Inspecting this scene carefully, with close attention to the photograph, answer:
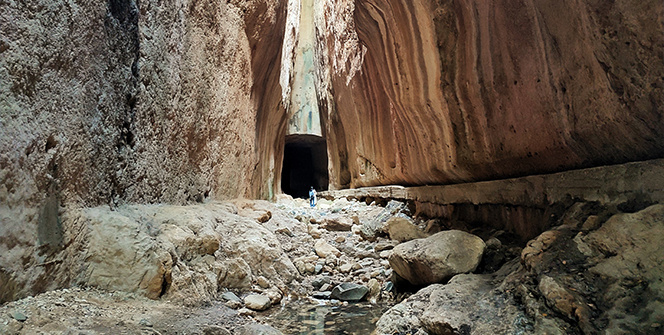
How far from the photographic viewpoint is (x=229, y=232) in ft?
12.4

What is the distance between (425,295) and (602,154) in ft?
5.17

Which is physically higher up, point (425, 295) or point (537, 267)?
point (537, 267)

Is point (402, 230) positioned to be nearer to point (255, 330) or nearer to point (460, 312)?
point (460, 312)

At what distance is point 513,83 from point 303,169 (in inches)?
742

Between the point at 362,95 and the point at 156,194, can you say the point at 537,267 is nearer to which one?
the point at 156,194

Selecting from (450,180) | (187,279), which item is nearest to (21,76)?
(187,279)

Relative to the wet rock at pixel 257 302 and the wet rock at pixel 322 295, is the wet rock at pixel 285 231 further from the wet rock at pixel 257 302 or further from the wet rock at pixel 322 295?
the wet rock at pixel 257 302

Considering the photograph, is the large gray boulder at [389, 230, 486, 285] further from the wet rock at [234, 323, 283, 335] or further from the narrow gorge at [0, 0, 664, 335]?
the wet rock at [234, 323, 283, 335]

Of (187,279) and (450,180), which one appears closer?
(187,279)

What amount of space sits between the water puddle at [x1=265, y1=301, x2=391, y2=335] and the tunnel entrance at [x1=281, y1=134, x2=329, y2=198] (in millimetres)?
15340

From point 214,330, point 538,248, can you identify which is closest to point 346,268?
point 538,248

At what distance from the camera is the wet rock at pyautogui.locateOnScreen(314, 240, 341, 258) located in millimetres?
4715

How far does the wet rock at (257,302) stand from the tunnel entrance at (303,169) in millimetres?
15561

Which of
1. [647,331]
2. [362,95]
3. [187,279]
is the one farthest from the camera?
[362,95]
